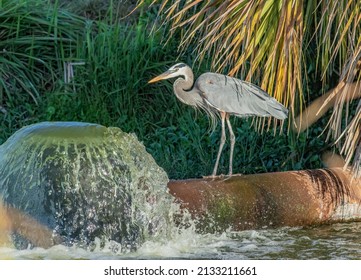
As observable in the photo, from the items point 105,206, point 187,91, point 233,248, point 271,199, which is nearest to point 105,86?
point 187,91

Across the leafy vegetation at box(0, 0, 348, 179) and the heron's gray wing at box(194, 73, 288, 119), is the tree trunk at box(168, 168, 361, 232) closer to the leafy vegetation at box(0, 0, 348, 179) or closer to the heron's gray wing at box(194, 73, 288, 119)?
the heron's gray wing at box(194, 73, 288, 119)

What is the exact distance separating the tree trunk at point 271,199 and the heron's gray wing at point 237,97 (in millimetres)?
457

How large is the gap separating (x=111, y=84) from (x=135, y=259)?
11.2 ft

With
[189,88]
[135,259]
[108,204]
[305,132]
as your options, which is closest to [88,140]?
[108,204]

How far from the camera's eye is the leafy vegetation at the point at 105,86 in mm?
8699

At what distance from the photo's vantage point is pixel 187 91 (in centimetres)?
747

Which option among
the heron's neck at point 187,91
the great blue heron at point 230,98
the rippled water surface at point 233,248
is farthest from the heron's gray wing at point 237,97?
the rippled water surface at point 233,248

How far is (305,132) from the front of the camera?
8312 millimetres

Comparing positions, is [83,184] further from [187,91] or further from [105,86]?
[105,86]

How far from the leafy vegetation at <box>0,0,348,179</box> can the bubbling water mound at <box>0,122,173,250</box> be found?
7.09ft

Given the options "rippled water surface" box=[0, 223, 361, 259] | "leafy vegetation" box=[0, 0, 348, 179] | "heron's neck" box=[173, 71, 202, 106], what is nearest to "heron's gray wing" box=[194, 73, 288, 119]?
"heron's neck" box=[173, 71, 202, 106]

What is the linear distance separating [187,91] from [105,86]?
1891 mm

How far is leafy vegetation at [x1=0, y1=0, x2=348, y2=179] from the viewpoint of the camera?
28.5 feet

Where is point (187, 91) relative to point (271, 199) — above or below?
above
